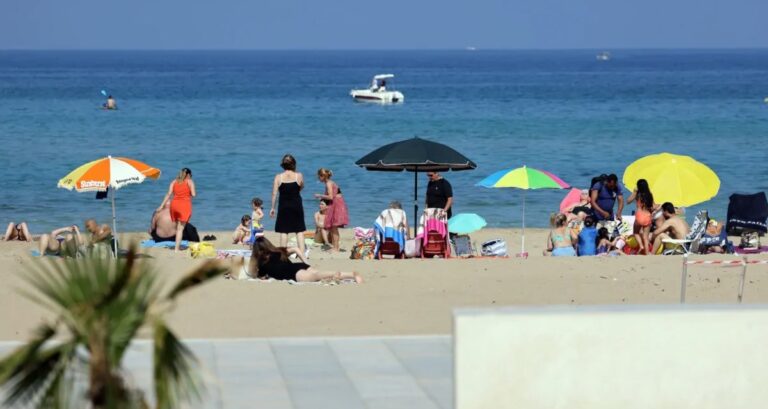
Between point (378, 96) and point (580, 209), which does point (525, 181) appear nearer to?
point (580, 209)

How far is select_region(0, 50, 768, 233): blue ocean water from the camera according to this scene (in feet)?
97.0

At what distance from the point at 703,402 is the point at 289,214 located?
889 centimetres

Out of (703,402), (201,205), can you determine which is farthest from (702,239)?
(201,205)

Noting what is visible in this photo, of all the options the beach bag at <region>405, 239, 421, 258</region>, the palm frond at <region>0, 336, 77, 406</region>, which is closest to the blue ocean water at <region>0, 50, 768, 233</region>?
the beach bag at <region>405, 239, 421, 258</region>

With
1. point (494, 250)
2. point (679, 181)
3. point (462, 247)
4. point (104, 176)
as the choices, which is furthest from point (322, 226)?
point (679, 181)

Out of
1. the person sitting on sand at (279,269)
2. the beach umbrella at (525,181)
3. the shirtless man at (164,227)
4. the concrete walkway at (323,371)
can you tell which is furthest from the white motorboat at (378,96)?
the concrete walkway at (323,371)

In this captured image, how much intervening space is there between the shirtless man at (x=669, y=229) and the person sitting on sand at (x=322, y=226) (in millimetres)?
4922

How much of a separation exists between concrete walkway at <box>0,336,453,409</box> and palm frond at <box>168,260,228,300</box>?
258cm

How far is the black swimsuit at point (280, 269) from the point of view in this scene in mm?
13297

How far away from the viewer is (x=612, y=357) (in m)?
7.86

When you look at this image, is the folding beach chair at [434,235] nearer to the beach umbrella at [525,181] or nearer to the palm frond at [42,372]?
the beach umbrella at [525,181]

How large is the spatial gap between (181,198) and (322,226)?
225 centimetres

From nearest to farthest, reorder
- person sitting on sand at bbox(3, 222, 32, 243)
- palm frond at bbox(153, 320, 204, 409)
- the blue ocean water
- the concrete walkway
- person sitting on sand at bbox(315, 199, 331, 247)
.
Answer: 1. palm frond at bbox(153, 320, 204, 409)
2. the concrete walkway
3. person sitting on sand at bbox(315, 199, 331, 247)
4. person sitting on sand at bbox(3, 222, 32, 243)
5. the blue ocean water

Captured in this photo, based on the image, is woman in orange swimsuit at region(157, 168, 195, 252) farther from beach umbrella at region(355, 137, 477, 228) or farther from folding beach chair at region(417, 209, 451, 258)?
folding beach chair at region(417, 209, 451, 258)
